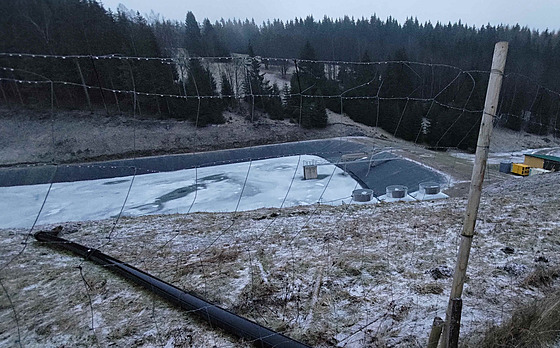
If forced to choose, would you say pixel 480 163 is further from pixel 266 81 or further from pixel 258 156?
pixel 266 81

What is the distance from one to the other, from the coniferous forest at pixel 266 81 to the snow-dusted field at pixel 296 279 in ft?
8.04

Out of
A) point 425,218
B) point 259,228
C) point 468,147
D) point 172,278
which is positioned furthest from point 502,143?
point 172,278

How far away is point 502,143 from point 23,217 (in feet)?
120

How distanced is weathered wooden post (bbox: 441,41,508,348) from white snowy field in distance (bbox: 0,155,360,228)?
29.5 ft

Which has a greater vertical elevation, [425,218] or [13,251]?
[425,218]

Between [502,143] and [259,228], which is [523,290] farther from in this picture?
[502,143]

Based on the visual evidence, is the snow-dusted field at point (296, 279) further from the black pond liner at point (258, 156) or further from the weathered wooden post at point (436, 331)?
the black pond liner at point (258, 156)

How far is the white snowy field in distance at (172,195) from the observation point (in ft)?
39.0

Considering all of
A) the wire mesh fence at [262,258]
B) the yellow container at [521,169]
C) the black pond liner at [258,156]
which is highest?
the wire mesh fence at [262,258]

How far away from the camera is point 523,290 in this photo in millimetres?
3191

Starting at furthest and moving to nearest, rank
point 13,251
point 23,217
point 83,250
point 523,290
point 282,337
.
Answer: point 23,217
point 13,251
point 83,250
point 523,290
point 282,337

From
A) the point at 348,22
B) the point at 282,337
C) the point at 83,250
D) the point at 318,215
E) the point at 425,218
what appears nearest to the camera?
the point at 282,337

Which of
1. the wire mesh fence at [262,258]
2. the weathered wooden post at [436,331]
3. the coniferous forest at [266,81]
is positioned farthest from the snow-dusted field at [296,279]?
the coniferous forest at [266,81]

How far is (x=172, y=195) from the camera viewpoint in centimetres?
1435
